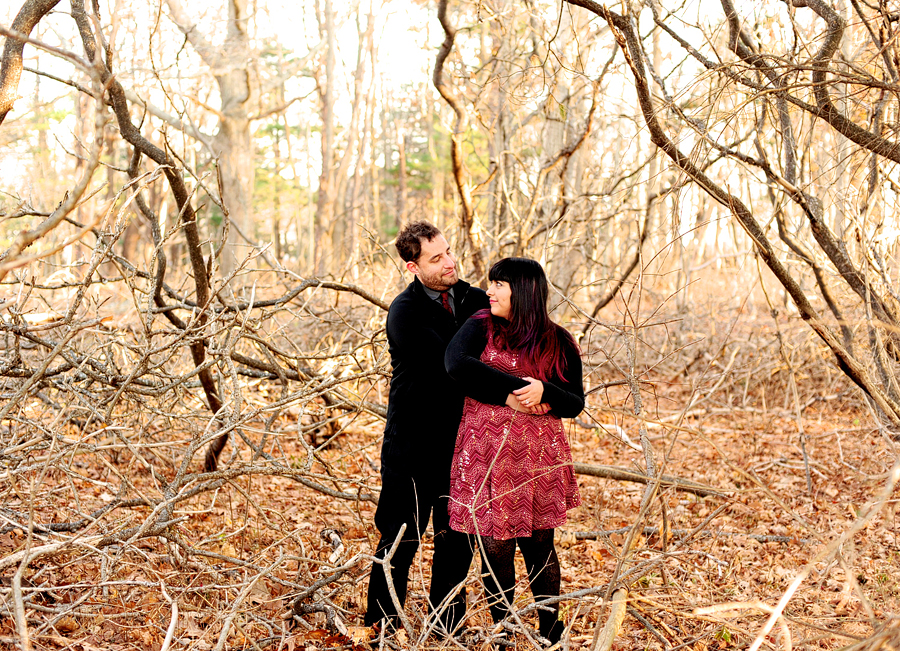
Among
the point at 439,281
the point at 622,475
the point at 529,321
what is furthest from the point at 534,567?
the point at 622,475

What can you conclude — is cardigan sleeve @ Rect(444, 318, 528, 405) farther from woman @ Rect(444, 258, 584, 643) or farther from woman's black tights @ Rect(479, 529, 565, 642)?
woman's black tights @ Rect(479, 529, 565, 642)

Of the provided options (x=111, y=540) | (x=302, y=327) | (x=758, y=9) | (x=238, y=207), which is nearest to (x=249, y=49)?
(x=238, y=207)

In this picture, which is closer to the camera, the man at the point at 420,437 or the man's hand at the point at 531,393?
the man's hand at the point at 531,393

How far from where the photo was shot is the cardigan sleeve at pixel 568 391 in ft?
9.96

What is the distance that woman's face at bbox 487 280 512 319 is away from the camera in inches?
122

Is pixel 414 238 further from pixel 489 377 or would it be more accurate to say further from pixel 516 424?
pixel 516 424

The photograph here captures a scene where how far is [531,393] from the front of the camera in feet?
9.70

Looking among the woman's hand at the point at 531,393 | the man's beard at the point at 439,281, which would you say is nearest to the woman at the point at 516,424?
the woman's hand at the point at 531,393

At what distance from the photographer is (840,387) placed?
834 centimetres

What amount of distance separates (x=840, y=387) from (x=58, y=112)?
21.1 m

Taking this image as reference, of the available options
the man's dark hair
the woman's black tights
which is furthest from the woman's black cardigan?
the woman's black tights

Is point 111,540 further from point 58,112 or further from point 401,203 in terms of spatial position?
point 401,203

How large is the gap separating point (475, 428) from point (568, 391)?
1.37ft

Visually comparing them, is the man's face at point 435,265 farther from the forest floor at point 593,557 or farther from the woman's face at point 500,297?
the forest floor at point 593,557
